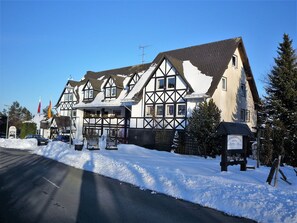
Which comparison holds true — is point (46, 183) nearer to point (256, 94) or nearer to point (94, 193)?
point (94, 193)

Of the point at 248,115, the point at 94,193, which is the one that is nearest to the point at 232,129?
the point at 94,193

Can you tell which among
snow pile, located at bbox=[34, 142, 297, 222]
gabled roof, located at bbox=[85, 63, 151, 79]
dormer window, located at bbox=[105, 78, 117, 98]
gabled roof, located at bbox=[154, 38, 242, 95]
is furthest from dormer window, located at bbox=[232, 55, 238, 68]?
snow pile, located at bbox=[34, 142, 297, 222]

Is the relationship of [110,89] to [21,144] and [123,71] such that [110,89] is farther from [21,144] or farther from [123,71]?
[21,144]

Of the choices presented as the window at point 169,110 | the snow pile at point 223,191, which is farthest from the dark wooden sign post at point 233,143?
the window at point 169,110

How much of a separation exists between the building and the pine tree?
470 centimetres

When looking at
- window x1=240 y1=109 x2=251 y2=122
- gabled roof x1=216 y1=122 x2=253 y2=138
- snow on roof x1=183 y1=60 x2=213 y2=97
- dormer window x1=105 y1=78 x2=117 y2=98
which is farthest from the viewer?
dormer window x1=105 y1=78 x2=117 y2=98

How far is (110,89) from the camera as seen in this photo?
129 ft

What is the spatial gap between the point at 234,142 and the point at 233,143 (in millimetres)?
141

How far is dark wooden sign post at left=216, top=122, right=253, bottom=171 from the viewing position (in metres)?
14.0

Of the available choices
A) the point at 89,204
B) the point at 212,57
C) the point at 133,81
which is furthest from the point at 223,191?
the point at 133,81

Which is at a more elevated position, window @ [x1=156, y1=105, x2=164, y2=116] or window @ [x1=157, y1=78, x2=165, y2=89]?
window @ [x1=157, y1=78, x2=165, y2=89]

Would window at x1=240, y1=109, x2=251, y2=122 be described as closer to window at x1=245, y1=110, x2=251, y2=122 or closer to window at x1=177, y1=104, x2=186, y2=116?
window at x1=245, y1=110, x2=251, y2=122

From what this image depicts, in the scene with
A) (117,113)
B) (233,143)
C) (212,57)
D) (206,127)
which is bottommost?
(233,143)

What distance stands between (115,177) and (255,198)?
6622 mm
